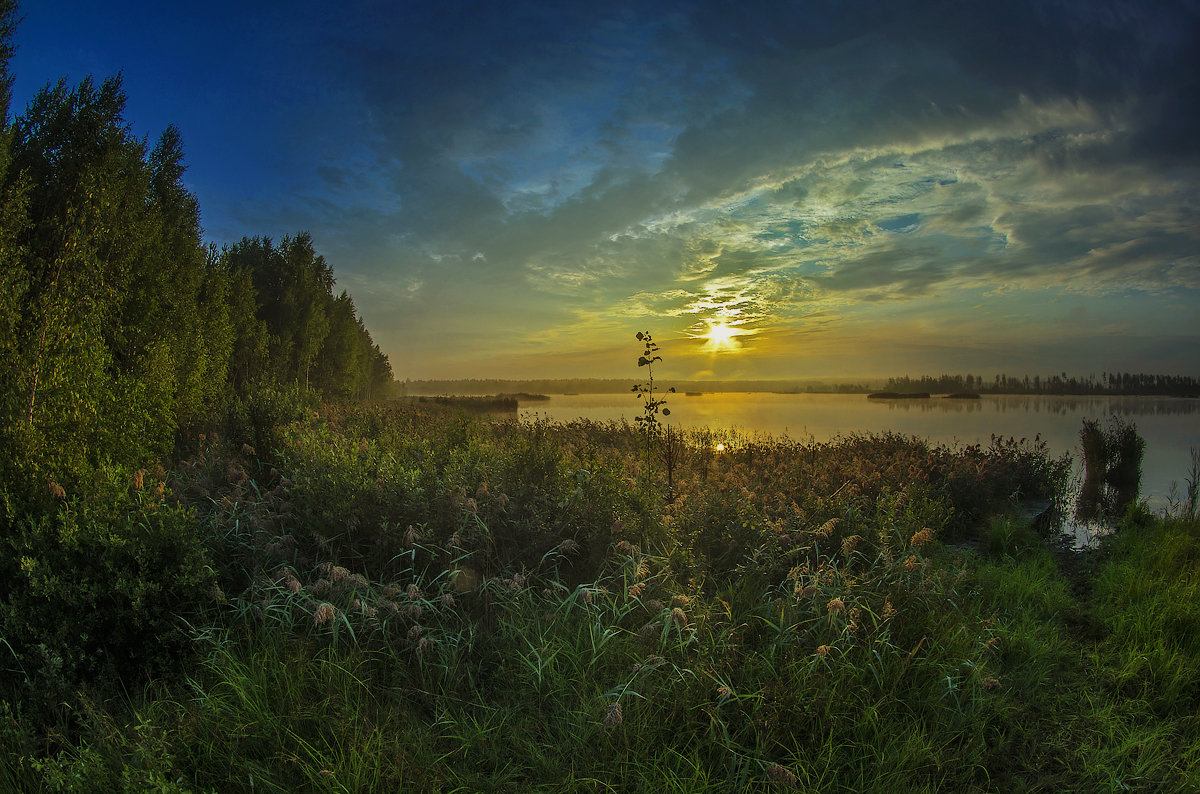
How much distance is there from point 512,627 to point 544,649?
28 centimetres

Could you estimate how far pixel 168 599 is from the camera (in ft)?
11.5

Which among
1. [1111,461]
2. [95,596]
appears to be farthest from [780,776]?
[1111,461]

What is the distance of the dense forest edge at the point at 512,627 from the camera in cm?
266

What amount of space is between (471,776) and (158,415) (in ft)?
25.4

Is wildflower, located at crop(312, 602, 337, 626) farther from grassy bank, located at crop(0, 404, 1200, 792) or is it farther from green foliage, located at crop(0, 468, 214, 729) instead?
green foliage, located at crop(0, 468, 214, 729)

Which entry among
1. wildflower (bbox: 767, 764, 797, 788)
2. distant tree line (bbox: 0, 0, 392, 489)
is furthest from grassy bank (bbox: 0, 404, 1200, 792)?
distant tree line (bbox: 0, 0, 392, 489)

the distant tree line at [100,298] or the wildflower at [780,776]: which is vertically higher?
the distant tree line at [100,298]

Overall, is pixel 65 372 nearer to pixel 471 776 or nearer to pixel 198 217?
pixel 471 776

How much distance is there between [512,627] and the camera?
336 cm

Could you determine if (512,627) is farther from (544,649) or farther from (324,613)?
(324,613)

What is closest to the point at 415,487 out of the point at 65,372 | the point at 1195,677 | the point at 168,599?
the point at 168,599

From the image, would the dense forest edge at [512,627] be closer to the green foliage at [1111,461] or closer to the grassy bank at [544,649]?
the grassy bank at [544,649]

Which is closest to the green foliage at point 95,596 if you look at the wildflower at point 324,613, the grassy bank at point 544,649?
the grassy bank at point 544,649

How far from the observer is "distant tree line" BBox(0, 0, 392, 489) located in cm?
486
